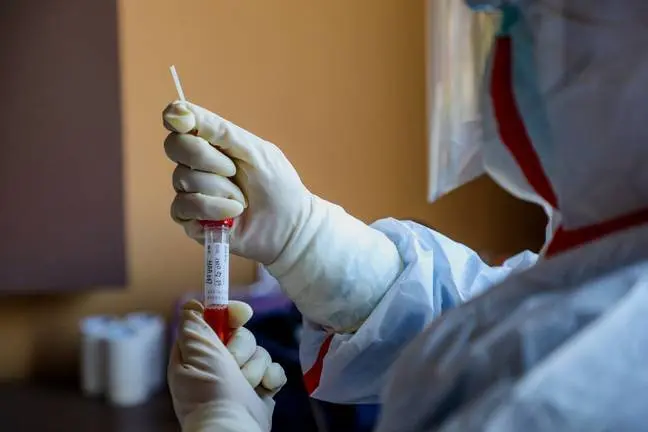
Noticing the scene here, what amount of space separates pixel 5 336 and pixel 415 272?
1.11 m

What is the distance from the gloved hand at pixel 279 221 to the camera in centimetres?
69

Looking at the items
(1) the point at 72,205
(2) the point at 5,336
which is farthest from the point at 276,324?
(2) the point at 5,336

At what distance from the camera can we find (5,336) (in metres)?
1.60

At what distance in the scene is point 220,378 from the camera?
64 cm

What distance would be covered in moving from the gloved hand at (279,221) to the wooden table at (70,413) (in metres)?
0.74

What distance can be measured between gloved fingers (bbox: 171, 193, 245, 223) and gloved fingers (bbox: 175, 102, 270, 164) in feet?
0.15

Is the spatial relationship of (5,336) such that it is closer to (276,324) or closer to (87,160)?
(87,160)

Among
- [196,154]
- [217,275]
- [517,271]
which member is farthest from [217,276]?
[517,271]

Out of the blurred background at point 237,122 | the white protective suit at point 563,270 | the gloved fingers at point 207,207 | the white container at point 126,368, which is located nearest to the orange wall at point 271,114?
the blurred background at point 237,122

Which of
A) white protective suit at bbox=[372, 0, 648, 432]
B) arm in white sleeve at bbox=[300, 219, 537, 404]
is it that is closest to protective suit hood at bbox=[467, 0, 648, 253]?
white protective suit at bbox=[372, 0, 648, 432]

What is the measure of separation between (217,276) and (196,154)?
4.1 inches

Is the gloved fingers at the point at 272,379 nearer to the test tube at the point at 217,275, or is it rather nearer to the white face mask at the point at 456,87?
the test tube at the point at 217,275

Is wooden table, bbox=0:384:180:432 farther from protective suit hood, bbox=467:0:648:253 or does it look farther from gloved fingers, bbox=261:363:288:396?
protective suit hood, bbox=467:0:648:253

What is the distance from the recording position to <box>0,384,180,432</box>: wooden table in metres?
1.41
